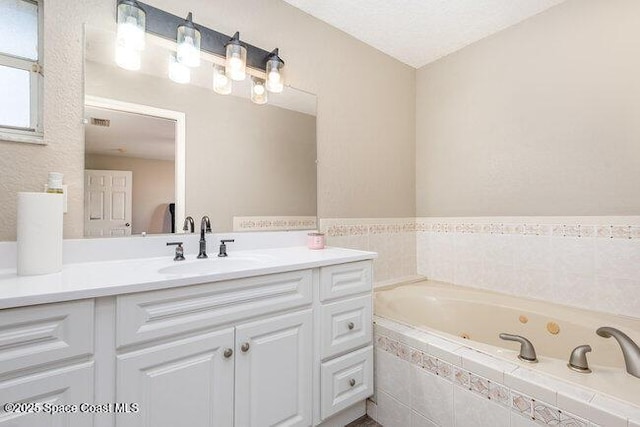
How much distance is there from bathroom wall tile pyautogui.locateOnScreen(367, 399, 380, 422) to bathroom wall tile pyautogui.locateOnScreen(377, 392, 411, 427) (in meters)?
0.02

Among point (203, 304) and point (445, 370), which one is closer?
point (203, 304)

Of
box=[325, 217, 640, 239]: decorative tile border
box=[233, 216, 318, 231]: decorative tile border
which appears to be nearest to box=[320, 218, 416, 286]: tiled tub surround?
box=[325, 217, 640, 239]: decorative tile border

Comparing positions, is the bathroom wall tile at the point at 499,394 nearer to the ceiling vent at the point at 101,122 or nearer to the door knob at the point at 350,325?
the door knob at the point at 350,325

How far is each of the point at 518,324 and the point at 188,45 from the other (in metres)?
2.34

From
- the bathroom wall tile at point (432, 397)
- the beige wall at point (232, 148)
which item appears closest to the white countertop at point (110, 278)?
the beige wall at point (232, 148)

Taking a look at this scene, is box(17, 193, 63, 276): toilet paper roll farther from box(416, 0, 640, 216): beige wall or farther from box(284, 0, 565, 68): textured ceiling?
box(416, 0, 640, 216): beige wall

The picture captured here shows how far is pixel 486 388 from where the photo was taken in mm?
1119

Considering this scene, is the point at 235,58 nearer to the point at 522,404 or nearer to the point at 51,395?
the point at 51,395

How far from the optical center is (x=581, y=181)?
66.2 inches

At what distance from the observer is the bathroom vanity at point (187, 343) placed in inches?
29.2

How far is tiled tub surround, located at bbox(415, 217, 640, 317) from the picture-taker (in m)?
1.55

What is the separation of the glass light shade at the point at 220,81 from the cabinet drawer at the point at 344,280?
1.09 metres

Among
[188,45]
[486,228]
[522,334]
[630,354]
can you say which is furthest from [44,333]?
[486,228]

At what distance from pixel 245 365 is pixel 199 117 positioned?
1.18 m
